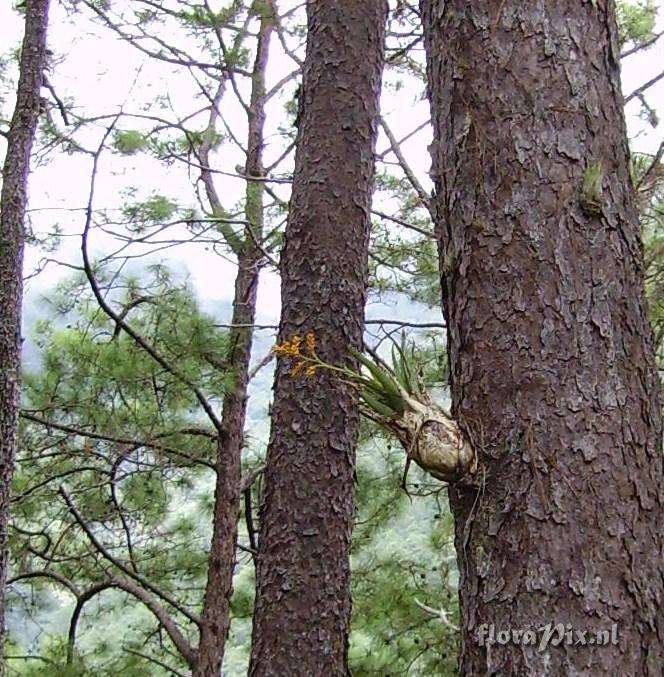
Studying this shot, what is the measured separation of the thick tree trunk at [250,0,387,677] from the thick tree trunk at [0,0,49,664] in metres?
1.45

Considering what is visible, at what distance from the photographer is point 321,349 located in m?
→ 2.69

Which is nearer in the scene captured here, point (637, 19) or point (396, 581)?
point (637, 19)

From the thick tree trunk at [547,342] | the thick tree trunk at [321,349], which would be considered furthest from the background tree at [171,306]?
the thick tree trunk at [547,342]

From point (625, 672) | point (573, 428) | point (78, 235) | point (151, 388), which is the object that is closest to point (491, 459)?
point (573, 428)

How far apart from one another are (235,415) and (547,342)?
347 cm

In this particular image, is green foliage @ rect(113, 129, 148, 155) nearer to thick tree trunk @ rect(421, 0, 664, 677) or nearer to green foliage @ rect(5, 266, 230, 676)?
green foliage @ rect(5, 266, 230, 676)

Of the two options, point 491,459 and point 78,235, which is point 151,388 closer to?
point 78,235

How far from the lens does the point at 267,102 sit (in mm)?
4953

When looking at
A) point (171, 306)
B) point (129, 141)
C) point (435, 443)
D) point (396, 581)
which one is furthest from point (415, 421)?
point (129, 141)

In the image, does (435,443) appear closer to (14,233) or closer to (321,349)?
(321,349)

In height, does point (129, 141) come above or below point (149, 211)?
above

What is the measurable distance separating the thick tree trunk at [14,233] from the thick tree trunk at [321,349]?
4.74 feet

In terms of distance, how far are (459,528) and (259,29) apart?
455cm

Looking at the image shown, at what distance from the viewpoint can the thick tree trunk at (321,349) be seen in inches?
99.4
